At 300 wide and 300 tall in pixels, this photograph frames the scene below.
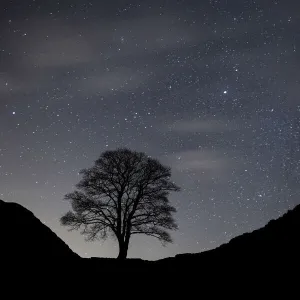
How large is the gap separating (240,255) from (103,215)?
Answer: 13.6 m

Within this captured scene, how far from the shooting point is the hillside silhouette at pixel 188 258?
36.8ft

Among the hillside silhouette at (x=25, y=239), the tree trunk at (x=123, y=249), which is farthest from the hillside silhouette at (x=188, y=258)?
the tree trunk at (x=123, y=249)

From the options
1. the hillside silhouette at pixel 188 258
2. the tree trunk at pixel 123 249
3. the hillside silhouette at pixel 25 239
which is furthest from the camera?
the tree trunk at pixel 123 249

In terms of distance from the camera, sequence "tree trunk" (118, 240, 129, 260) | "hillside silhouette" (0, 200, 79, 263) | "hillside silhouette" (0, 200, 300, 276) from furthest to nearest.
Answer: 1. "tree trunk" (118, 240, 129, 260)
2. "hillside silhouette" (0, 200, 300, 276)
3. "hillside silhouette" (0, 200, 79, 263)

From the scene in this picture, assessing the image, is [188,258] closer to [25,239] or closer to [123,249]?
[25,239]

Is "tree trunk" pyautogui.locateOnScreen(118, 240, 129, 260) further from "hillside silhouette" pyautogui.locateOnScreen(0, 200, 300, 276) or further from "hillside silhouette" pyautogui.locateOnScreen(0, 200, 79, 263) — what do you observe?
"hillside silhouette" pyautogui.locateOnScreen(0, 200, 79, 263)

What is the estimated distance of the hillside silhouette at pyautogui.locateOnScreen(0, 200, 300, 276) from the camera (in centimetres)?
1123

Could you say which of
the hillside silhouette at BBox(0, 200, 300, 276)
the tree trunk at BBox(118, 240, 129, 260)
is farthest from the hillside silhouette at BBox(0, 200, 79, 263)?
the tree trunk at BBox(118, 240, 129, 260)

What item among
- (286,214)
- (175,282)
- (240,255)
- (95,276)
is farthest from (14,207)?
(286,214)

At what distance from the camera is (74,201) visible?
987 inches

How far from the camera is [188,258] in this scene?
15.7 metres

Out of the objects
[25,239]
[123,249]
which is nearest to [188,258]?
[25,239]

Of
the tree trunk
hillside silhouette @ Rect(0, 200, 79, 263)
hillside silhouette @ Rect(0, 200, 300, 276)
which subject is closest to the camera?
hillside silhouette @ Rect(0, 200, 79, 263)

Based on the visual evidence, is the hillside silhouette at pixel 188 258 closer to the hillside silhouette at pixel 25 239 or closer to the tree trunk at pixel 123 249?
the hillside silhouette at pixel 25 239
